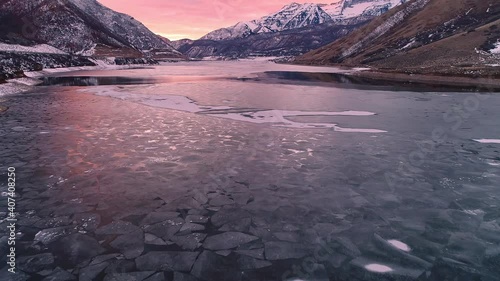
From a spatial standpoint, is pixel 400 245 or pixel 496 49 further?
pixel 496 49

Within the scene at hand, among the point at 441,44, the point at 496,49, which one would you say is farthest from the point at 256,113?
the point at 441,44

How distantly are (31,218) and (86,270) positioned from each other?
314cm

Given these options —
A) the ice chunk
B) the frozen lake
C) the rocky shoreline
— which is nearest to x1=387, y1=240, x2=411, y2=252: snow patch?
the frozen lake

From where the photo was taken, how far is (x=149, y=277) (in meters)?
6.38

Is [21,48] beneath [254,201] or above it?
above

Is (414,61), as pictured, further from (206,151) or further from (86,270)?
(86,270)

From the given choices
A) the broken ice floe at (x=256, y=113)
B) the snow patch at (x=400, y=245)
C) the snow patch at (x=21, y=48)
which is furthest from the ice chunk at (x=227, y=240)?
the snow patch at (x=21, y=48)

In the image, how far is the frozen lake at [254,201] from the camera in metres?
6.91

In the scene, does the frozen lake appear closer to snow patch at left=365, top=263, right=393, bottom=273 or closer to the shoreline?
snow patch at left=365, top=263, right=393, bottom=273

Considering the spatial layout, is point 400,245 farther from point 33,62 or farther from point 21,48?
point 21,48

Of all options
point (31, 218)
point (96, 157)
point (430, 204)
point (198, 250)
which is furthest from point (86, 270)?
point (430, 204)

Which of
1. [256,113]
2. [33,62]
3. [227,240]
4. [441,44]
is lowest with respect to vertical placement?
[227,240]

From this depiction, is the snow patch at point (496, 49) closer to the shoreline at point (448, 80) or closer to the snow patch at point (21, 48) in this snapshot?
the shoreline at point (448, 80)

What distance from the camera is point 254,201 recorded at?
9.91 meters
